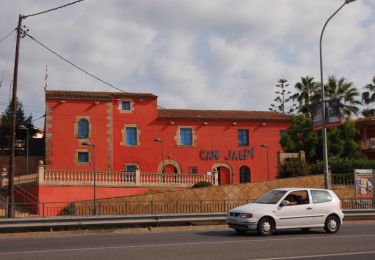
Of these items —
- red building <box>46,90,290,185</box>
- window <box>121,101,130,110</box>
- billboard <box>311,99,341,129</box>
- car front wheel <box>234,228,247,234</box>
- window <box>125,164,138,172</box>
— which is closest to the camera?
car front wheel <box>234,228,247,234</box>

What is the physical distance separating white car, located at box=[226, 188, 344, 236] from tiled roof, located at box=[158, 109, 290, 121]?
3093 cm

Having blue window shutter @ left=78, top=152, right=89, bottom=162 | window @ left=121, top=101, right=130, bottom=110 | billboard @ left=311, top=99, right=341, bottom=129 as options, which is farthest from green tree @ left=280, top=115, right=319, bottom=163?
billboard @ left=311, top=99, right=341, bottom=129

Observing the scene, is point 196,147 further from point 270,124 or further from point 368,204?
point 368,204

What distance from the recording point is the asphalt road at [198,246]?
1212 cm

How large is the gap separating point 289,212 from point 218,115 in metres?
33.4

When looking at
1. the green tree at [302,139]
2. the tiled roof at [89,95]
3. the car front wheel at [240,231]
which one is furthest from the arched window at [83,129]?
the car front wheel at [240,231]

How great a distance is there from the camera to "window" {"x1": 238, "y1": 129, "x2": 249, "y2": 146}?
1984 inches

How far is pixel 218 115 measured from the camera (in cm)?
5025

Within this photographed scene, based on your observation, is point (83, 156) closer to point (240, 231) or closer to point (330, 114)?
point (330, 114)

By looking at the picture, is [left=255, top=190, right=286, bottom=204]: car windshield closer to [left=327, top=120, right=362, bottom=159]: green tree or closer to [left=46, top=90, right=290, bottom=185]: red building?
[left=46, top=90, right=290, bottom=185]: red building

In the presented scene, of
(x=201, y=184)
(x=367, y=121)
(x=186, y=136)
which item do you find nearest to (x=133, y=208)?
(x=201, y=184)

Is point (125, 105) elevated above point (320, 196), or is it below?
above

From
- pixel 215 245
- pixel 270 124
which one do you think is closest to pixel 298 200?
pixel 215 245

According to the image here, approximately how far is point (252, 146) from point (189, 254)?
3871 centimetres
